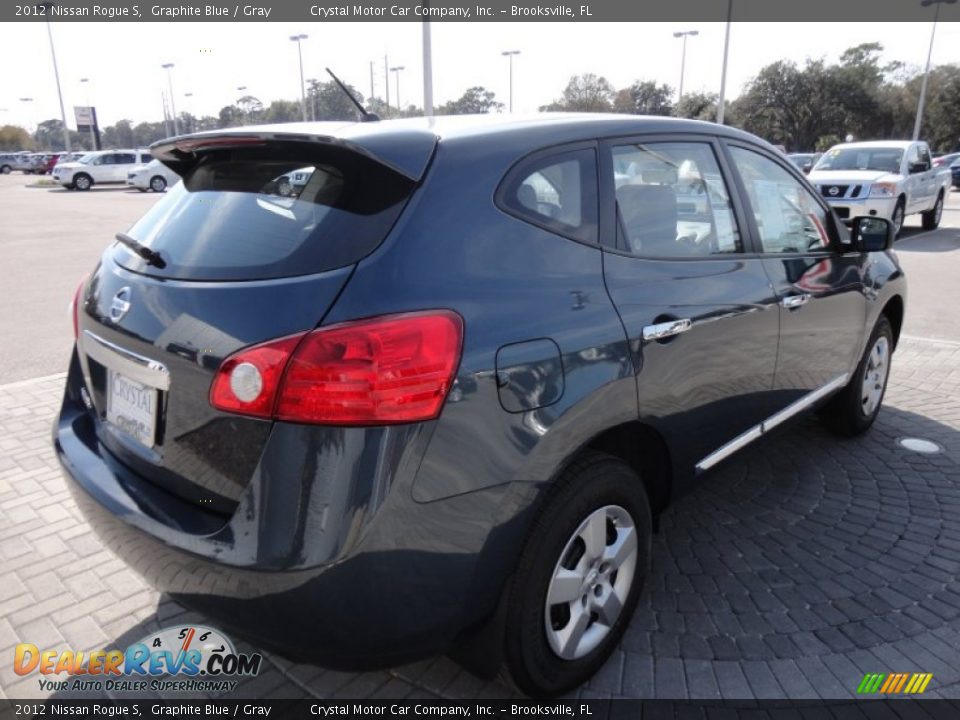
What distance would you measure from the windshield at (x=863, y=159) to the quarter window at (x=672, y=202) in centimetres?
1358

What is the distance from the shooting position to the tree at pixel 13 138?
281 ft

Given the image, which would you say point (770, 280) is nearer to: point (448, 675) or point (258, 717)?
point (448, 675)

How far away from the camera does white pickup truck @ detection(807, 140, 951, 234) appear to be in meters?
13.3

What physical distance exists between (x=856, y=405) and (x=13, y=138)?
104m

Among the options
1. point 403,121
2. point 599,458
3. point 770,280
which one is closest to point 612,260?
point 599,458

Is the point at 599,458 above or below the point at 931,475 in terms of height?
above

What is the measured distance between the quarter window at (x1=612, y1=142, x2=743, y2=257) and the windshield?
44.5 feet

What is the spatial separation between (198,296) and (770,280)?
231cm

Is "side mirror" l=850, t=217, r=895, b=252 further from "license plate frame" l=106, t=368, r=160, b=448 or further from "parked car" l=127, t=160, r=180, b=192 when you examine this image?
"parked car" l=127, t=160, r=180, b=192

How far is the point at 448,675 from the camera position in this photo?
2508 mm

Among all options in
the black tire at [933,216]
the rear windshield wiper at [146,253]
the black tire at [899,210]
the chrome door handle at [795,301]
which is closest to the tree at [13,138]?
the black tire at [933,216]

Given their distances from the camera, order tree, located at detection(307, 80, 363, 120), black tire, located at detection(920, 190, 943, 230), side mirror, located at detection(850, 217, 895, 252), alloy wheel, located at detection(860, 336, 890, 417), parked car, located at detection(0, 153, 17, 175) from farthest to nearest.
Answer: parked car, located at detection(0, 153, 17, 175) < black tire, located at detection(920, 190, 943, 230) < alloy wheel, located at detection(860, 336, 890, 417) < side mirror, located at detection(850, 217, 895, 252) < tree, located at detection(307, 80, 363, 120)

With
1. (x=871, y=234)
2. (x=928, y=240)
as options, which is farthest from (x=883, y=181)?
(x=871, y=234)

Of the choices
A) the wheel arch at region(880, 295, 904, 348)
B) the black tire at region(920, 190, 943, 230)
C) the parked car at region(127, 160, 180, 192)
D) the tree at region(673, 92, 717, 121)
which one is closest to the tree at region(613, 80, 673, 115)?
the tree at region(673, 92, 717, 121)
